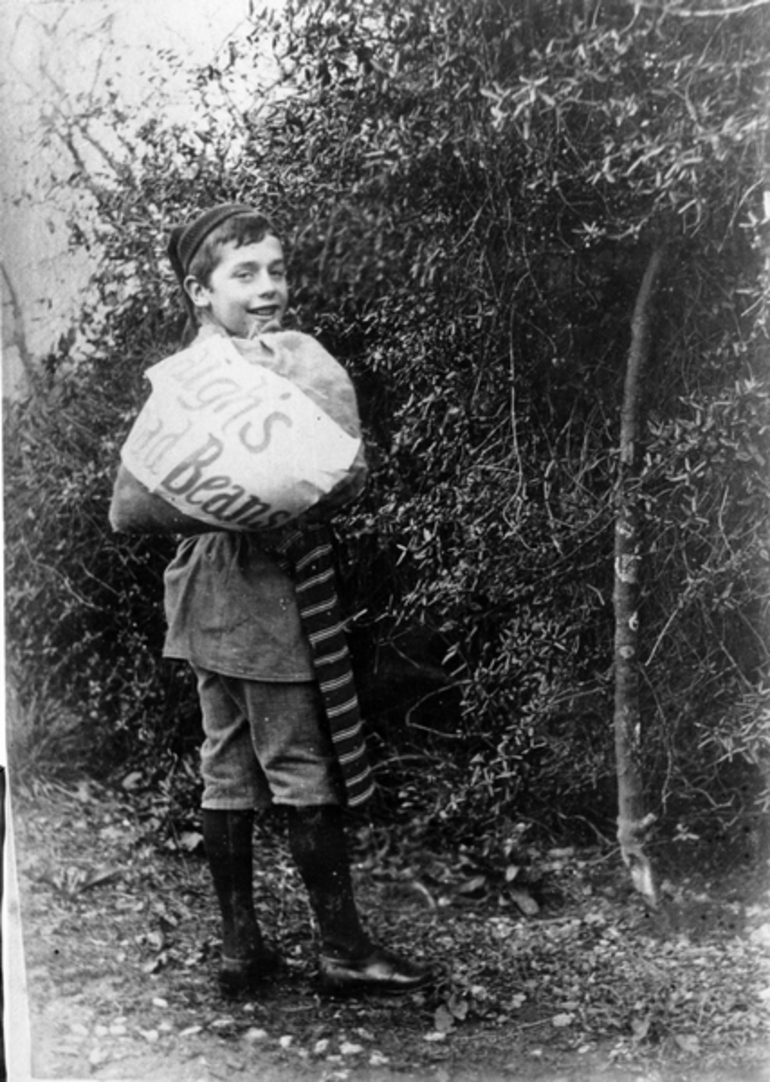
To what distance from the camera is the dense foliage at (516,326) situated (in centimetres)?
254

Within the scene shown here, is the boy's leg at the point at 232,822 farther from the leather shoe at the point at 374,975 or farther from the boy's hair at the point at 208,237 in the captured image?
the boy's hair at the point at 208,237

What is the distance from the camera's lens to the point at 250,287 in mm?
2676

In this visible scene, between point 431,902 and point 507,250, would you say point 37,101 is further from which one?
point 431,902

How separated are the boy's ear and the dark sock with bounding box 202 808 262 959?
110 centimetres

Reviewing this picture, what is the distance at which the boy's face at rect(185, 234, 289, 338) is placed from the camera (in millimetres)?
2678

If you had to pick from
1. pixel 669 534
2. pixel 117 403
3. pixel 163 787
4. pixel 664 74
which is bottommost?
pixel 163 787

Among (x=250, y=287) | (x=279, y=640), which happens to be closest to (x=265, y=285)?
(x=250, y=287)

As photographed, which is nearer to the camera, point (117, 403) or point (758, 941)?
point (758, 941)

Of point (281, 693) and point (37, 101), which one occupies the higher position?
point (37, 101)

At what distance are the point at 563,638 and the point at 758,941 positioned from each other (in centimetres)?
75

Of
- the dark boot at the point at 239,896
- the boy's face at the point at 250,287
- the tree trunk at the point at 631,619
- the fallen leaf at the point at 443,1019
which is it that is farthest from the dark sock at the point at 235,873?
the boy's face at the point at 250,287

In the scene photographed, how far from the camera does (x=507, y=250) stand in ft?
8.57

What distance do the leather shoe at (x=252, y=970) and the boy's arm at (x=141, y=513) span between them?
94 cm

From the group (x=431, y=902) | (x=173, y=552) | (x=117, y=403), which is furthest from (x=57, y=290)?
(x=431, y=902)
